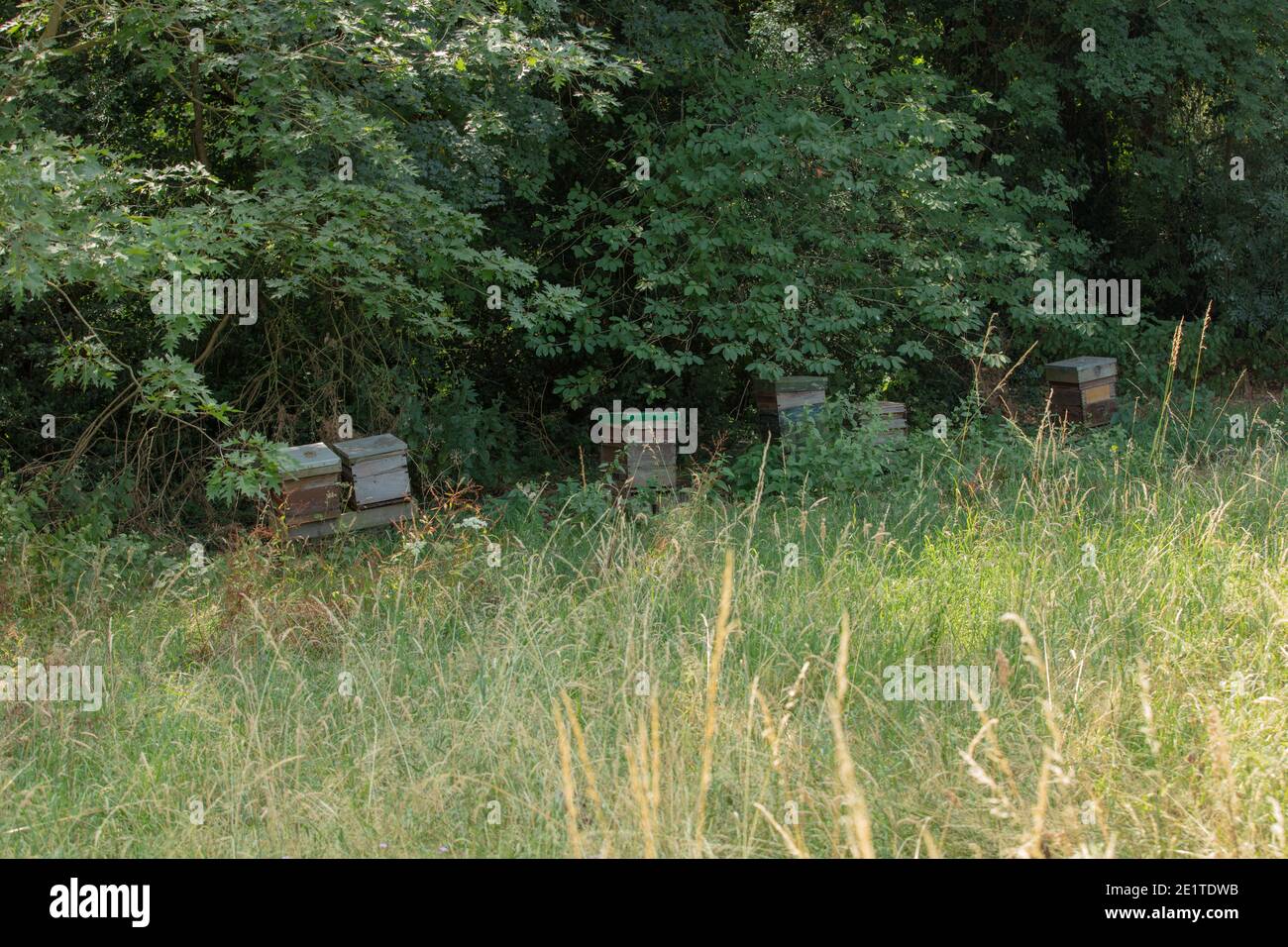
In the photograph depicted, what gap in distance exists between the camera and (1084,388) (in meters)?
8.74

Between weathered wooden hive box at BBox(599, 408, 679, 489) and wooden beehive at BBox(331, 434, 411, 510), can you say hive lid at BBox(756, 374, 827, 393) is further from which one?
wooden beehive at BBox(331, 434, 411, 510)

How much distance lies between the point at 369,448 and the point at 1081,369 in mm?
5300

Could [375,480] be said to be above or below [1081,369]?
below

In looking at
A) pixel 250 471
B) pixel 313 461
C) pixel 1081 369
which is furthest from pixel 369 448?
pixel 1081 369

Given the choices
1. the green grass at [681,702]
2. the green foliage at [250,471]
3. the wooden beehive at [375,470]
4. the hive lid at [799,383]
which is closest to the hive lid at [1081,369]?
the hive lid at [799,383]

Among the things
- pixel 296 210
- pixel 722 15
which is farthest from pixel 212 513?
pixel 722 15

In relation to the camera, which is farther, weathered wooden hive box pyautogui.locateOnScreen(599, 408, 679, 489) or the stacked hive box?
weathered wooden hive box pyautogui.locateOnScreen(599, 408, 679, 489)

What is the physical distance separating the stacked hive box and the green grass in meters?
0.94

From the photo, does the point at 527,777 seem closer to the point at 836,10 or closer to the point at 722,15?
the point at 722,15

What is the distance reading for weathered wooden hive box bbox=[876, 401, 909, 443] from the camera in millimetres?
7902

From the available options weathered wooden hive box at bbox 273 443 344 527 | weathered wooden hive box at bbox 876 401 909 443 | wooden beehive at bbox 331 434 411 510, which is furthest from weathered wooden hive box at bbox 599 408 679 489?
weathered wooden hive box at bbox 273 443 344 527

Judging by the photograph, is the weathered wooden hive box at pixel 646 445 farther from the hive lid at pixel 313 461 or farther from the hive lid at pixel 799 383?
the hive lid at pixel 313 461

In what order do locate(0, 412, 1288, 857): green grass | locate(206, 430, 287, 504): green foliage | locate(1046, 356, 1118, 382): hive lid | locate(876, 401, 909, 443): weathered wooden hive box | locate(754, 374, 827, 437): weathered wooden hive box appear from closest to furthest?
locate(0, 412, 1288, 857): green grass → locate(206, 430, 287, 504): green foliage → locate(876, 401, 909, 443): weathered wooden hive box → locate(754, 374, 827, 437): weathered wooden hive box → locate(1046, 356, 1118, 382): hive lid

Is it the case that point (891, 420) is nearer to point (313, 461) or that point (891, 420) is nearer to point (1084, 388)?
point (1084, 388)
